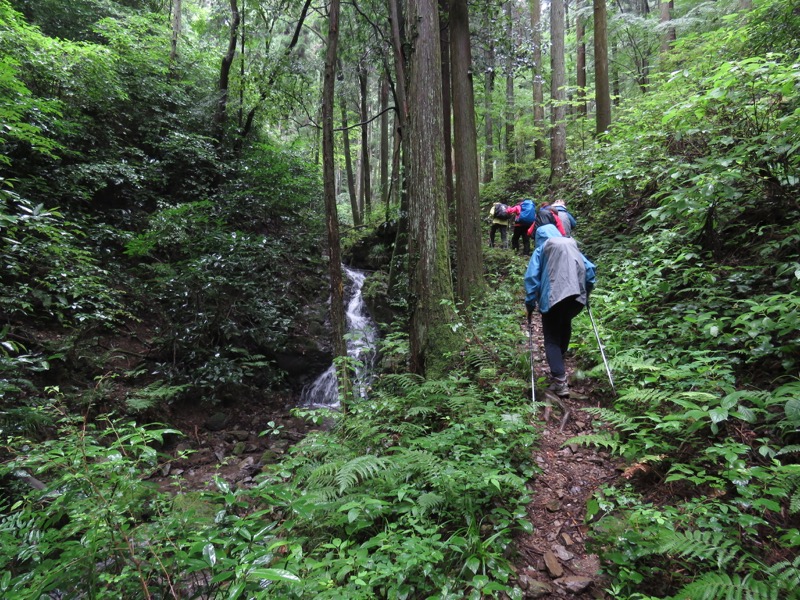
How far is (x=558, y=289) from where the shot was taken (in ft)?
14.2

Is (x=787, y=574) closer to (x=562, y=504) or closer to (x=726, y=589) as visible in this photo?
(x=726, y=589)

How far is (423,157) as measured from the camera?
17.9 feet

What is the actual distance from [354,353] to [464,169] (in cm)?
527

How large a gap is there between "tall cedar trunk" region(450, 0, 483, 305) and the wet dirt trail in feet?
12.0

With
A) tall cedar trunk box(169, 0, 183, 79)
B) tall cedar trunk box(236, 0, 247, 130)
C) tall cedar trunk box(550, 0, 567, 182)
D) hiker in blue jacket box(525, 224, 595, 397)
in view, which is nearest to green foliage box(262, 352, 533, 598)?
hiker in blue jacket box(525, 224, 595, 397)

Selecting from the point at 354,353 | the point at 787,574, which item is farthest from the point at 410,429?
the point at 354,353

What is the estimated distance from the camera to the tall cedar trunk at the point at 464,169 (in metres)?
7.67

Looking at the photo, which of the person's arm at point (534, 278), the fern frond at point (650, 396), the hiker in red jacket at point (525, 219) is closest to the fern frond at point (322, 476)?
the fern frond at point (650, 396)

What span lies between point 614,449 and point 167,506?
11.5 feet

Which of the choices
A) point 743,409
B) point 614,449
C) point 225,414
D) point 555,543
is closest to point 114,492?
point 555,543

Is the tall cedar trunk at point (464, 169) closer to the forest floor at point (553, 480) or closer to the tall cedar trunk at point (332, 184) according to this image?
the forest floor at point (553, 480)

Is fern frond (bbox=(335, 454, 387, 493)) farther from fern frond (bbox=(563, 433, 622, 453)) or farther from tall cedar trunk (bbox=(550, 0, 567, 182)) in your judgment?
tall cedar trunk (bbox=(550, 0, 567, 182))

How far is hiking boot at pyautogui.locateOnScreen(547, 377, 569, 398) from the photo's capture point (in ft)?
14.6

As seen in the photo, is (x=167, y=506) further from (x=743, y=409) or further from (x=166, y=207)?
(x=166, y=207)
